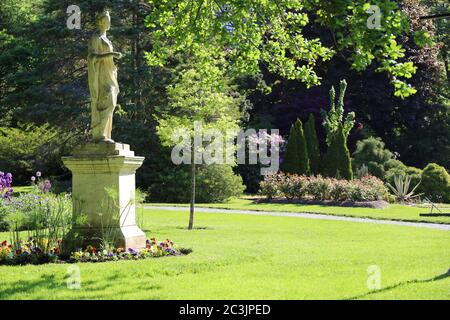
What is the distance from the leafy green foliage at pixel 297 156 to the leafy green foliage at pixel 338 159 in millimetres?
1146

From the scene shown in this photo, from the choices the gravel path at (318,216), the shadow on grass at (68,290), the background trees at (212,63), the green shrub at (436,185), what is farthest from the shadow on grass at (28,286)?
the green shrub at (436,185)

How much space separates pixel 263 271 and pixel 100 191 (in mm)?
3254

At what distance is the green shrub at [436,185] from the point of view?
97.8 feet

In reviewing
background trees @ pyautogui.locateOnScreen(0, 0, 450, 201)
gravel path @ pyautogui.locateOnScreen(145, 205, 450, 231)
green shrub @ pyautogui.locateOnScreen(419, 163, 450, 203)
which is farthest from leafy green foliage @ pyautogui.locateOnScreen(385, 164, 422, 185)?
gravel path @ pyautogui.locateOnScreen(145, 205, 450, 231)

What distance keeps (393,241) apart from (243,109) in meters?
19.0

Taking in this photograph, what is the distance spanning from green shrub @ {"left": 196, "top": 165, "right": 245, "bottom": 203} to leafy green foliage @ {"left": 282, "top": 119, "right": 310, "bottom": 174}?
11.3 ft

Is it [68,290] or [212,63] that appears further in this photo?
[212,63]

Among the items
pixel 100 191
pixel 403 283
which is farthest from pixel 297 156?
pixel 403 283

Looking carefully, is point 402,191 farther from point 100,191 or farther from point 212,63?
point 100,191

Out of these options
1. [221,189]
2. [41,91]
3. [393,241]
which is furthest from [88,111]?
[393,241]

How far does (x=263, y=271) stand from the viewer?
9.08 meters

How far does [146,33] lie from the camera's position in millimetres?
31094

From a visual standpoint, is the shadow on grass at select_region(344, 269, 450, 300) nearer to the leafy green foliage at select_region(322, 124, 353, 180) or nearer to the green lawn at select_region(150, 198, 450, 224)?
the green lawn at select_region(150, 198, 450, 224)

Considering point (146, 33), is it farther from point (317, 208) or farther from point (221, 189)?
point (317, 208)
